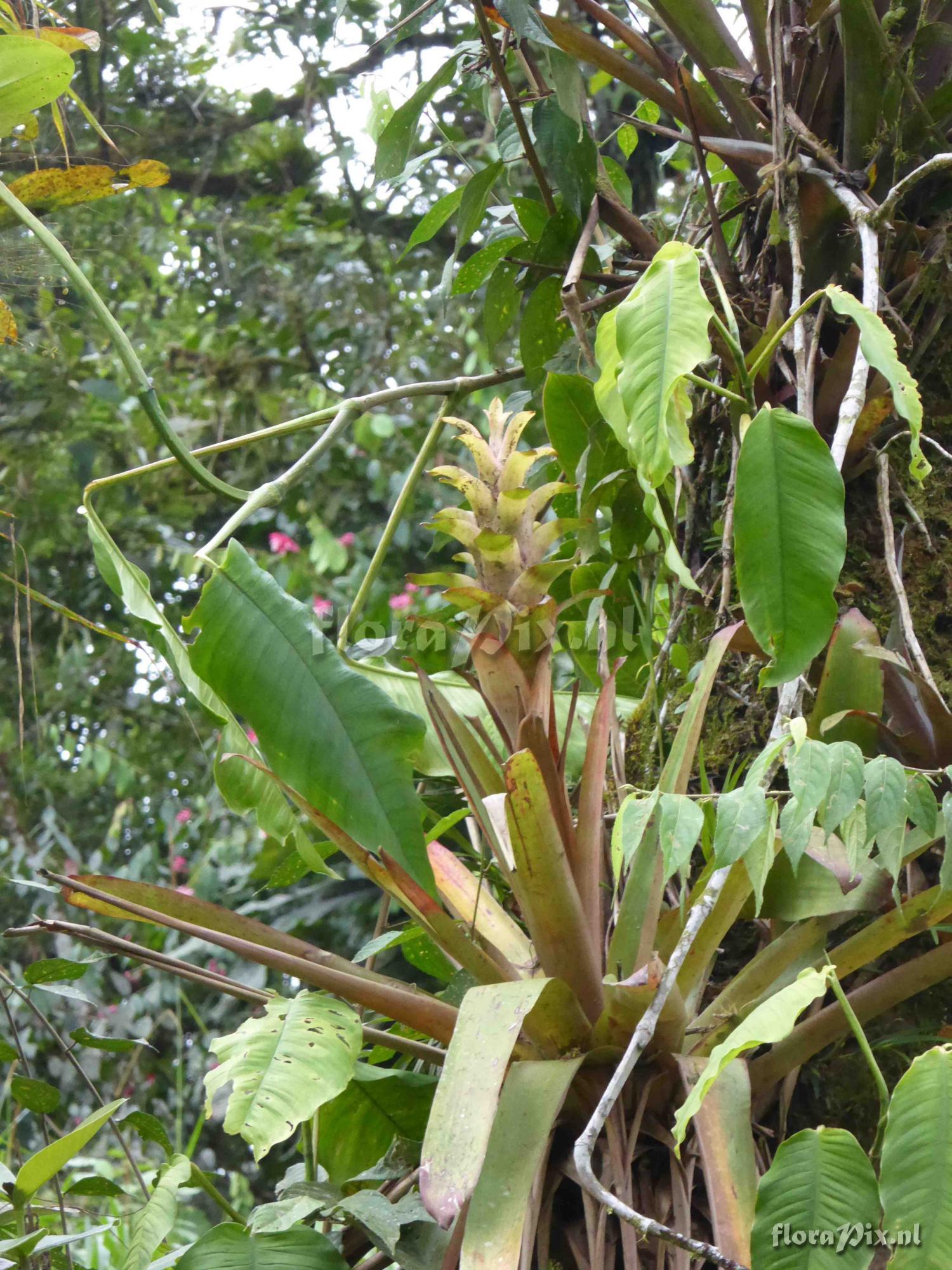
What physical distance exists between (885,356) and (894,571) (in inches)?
10.1

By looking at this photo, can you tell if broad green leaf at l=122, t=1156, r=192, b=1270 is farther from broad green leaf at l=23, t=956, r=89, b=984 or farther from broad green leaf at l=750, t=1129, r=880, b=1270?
broad green leaf at l=750, t=1129, r=880, b=1270

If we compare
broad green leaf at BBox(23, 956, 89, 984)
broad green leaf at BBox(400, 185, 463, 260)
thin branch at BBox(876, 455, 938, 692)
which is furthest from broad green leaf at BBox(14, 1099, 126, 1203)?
broad green leaf at BBox(400, 185, 463, 260)

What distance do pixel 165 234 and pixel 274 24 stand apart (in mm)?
594

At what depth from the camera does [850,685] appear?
0.65 metres

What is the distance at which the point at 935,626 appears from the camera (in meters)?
0.83

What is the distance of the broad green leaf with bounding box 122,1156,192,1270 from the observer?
58 centimetres

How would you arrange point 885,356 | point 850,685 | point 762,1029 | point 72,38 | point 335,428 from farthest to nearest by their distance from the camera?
1. point 72,38
2. point 335,428
3. point 850,685
4. point 885,356
5. point 762,1029

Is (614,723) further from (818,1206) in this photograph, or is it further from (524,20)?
(524,20)

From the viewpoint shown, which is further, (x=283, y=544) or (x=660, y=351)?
(x=283, y=544)

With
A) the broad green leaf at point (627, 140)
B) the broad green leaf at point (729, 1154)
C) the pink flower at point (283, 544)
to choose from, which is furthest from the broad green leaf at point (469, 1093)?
the pink flower at point (283, 544)

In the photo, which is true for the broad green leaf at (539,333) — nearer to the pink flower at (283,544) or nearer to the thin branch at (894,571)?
the thin branch at (894,571)

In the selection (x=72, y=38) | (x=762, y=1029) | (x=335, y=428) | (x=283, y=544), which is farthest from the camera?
(x=283, y=544)

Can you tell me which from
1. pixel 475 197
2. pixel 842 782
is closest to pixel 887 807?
pixel 842 782

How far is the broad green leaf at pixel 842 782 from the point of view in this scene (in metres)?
0.49
